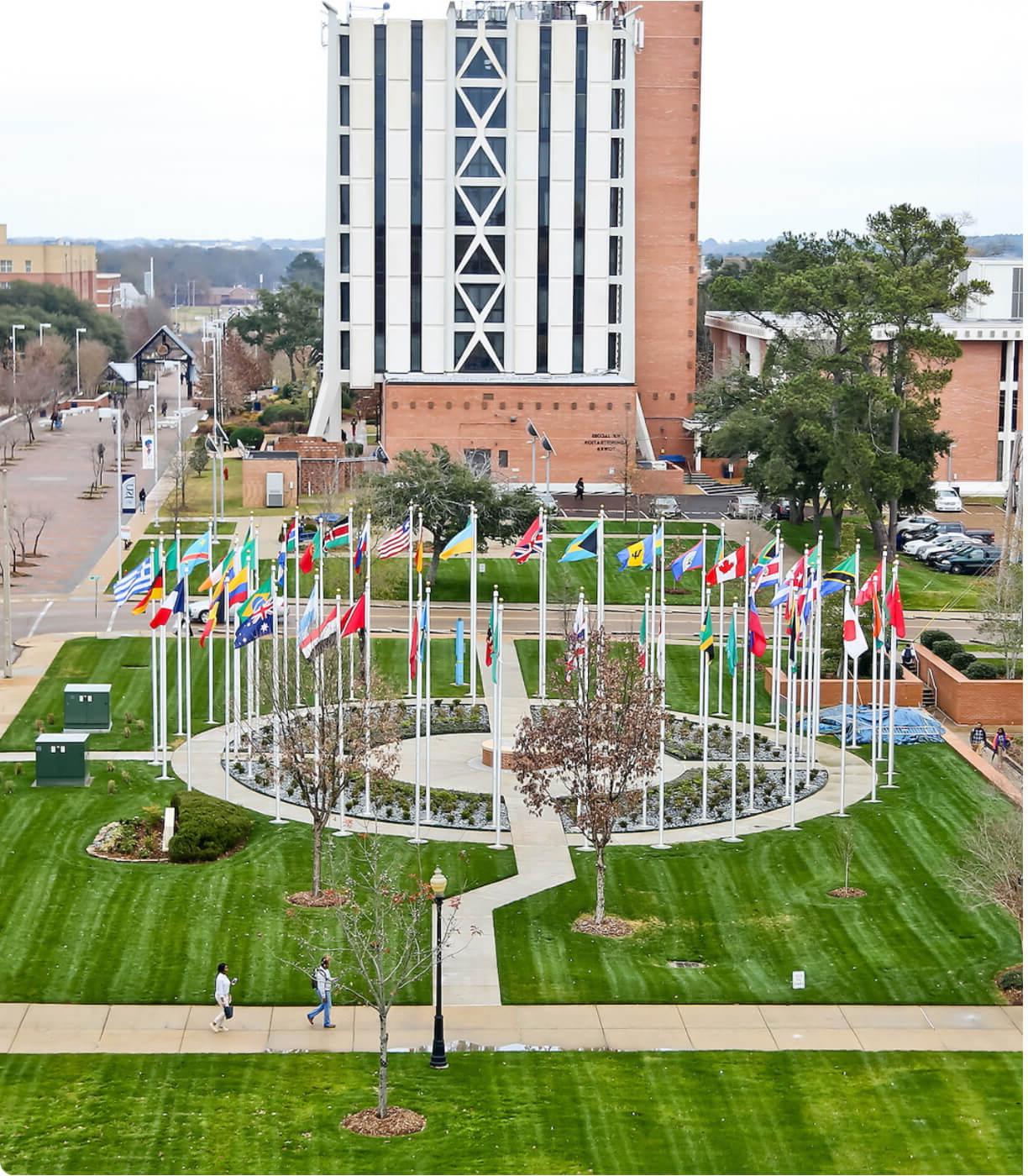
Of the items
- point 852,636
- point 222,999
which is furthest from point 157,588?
point 222,999

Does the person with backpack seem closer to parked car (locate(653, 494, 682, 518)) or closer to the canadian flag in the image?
the canadian flag

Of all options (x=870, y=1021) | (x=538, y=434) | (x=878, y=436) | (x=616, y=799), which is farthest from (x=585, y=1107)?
(x=538, y=434)

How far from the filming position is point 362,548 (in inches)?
2131

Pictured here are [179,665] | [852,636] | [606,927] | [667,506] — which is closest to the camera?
[606,927]

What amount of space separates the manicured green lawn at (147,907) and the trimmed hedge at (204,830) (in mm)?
300

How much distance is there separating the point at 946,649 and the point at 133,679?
25445mm

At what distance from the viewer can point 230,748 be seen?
54.2m

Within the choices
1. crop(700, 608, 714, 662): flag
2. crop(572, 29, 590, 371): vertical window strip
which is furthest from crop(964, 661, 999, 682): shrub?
crop(572, 29, 590, 371): vertical window strip

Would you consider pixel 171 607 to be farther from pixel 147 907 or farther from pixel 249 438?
pixel 249 438

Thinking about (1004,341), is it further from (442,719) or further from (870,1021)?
(870,1021)

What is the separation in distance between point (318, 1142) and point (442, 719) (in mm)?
28673

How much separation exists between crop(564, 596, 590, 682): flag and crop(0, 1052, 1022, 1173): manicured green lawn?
12466mm

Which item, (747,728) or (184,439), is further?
(184,439)

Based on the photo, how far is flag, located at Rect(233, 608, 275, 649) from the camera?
163 feet
